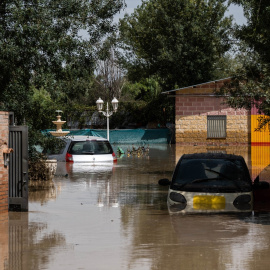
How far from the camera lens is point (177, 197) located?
13.1 m

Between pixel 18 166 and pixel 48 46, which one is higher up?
pixel 48 46

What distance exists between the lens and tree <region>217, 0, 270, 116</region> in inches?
674

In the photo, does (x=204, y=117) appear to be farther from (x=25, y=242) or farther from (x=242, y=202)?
(x=25, y=242)

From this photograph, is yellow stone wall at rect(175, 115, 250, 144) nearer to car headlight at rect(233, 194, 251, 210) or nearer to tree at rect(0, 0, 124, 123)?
tree at rect(0, 0, 124, 123)

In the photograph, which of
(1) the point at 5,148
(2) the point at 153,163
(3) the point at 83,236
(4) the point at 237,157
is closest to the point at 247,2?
(4) the point at 237,157

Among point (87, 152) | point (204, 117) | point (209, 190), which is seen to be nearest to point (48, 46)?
point (209, 190)

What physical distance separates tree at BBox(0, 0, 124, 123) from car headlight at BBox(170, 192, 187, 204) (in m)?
5.75

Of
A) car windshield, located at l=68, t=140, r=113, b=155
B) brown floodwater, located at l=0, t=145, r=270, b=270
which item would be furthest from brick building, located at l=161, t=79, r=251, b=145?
brown floodwater, located at l=0, t=145, r=270, b=270

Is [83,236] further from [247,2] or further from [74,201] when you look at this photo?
[247,2]

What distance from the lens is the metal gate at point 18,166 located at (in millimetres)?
14062

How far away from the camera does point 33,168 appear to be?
70.7 feet

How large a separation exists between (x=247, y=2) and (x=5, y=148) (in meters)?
8.53

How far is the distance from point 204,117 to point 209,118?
39 centimetres

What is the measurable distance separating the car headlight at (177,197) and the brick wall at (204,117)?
3840 centimetres
